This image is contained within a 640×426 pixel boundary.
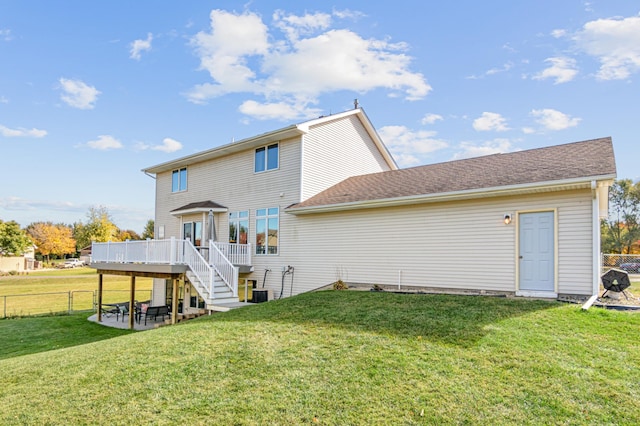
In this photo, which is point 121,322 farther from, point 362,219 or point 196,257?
point 362,219

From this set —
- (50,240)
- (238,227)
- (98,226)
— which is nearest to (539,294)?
(238,227)

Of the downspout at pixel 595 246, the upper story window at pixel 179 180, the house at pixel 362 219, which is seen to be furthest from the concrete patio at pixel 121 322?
the downspout at pixel 595 246

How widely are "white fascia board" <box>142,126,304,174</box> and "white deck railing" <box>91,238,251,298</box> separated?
3.90m

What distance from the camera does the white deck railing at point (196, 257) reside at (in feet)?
42.3

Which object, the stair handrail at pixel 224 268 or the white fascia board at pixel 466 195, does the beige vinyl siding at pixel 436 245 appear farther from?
the stair handrail at pixel 224 268

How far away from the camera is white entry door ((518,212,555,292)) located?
8984 millimetres

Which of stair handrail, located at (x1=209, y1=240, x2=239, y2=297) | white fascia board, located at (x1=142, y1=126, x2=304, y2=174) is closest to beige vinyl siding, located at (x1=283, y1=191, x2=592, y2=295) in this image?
stair handrail, located at (x1=209, y1=240, x2=239, y2=297)

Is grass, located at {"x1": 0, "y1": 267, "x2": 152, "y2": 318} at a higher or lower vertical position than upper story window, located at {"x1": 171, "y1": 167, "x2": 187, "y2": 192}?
lower

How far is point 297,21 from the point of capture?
14.1 meters

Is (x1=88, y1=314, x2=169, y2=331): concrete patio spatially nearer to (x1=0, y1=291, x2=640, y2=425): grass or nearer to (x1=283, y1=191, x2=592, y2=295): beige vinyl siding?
(x1=283, y1=191, x2=592, y2=295): beige vinyl siding

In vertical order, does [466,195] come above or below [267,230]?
above

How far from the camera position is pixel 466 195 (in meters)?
9.90

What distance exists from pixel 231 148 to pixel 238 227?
125 inches

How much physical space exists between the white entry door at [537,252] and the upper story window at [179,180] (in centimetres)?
1461
